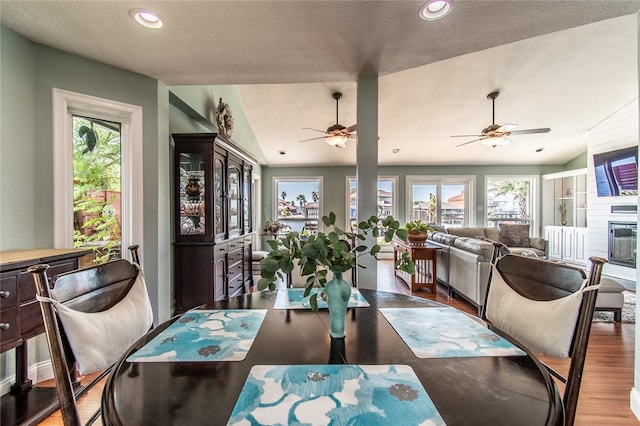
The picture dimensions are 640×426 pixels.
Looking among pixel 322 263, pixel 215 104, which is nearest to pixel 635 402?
pixel 322 263

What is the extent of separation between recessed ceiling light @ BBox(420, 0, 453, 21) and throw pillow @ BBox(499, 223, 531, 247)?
5479 millimetres

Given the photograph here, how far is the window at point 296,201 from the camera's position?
292 inches

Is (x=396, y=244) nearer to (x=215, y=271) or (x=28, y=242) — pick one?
(x=215, y=271)

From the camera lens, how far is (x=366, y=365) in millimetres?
824

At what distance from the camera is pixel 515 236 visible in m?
5.84

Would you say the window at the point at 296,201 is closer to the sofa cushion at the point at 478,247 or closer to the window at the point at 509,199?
the sofa cushion at the point at 478,247

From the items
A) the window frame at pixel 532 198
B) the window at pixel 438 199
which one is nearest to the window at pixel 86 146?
the window at pixel 438 199

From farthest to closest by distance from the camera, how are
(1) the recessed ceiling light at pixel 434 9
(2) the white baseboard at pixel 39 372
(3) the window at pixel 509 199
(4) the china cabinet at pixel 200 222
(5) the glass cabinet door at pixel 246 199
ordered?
(3) the window at pixel 509 199 < (5) the glass cabinet door at pixel 246 199 < (4) the china cabinet at pixel 200 222 < (2) the white baseboard at pixel 39 372 < (1) the recessed ceiling light at pixel 434 9

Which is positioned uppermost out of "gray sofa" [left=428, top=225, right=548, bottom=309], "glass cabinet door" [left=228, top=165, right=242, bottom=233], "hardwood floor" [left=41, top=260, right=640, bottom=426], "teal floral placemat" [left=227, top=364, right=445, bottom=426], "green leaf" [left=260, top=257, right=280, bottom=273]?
"glass cabinet door" [left=228, top=165, right=242, bottom=233]

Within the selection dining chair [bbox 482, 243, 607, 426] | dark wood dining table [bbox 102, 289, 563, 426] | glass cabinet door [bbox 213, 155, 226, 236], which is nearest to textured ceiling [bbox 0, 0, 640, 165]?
glass cabinet door [bbox 213, 155, 226, 236]

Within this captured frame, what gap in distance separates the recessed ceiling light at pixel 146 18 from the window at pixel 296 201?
5.64 m

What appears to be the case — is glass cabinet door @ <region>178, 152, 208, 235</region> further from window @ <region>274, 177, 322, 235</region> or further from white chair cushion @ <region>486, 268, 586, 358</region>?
window @ <region>274, 177, 322, 235</region>

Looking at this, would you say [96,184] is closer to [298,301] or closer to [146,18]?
[146,18]

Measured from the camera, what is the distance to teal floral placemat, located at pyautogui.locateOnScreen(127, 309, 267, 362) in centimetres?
88
